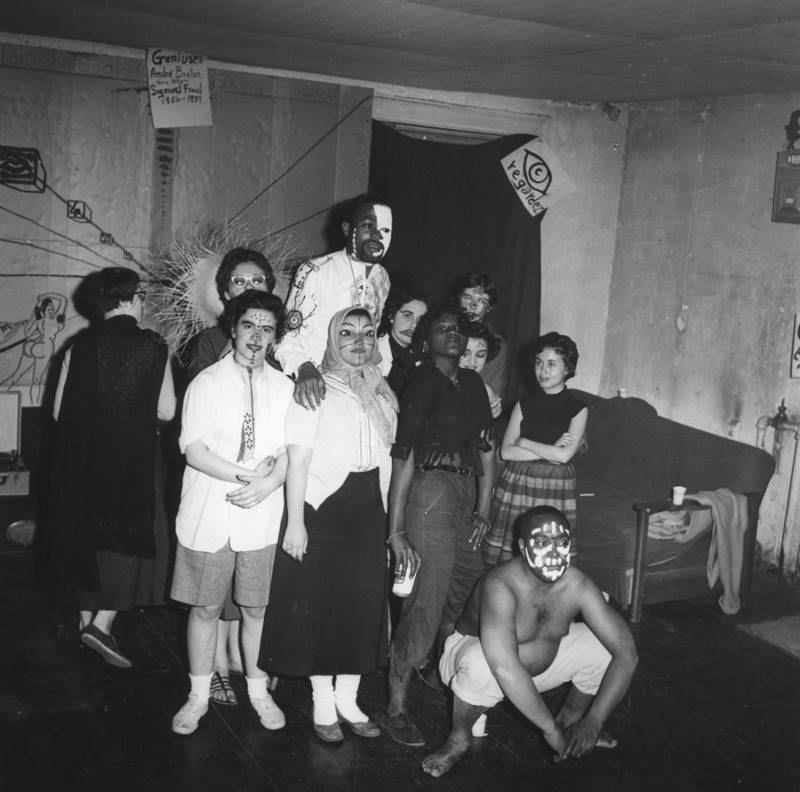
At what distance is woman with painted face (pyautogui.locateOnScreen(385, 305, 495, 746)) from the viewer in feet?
12.1

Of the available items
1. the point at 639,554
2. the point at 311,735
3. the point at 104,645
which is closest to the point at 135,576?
the point at 104,645

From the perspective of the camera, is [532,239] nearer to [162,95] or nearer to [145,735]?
[162,95]

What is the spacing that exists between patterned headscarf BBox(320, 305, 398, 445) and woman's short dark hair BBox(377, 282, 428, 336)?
1189 mm

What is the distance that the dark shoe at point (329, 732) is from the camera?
3.60 m

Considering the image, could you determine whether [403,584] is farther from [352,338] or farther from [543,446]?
[543,446]

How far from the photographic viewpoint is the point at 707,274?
20.6 feet

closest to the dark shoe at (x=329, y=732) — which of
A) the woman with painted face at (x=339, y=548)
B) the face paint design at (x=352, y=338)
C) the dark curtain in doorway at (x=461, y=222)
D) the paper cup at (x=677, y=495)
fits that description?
the woman with painted face at (x=339, y=548)

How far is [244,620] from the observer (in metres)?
3.62

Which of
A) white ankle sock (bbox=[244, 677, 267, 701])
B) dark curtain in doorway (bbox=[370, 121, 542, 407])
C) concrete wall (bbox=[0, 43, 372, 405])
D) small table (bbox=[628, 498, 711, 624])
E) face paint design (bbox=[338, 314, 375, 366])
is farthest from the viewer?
dark curtain in doorway (bbox=[370, 121, 542, 407])

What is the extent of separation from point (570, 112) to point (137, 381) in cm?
419

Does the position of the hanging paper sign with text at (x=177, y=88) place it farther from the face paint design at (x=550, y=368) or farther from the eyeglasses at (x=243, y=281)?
the face paint design at (x=550, y=368)

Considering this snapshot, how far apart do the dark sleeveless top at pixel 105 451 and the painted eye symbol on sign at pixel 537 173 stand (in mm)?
3589

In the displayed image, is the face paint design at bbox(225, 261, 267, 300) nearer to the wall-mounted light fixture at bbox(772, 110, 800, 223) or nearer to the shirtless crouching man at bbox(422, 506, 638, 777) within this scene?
the shirtless crouching man at bbox(422, 506, 638, 777)

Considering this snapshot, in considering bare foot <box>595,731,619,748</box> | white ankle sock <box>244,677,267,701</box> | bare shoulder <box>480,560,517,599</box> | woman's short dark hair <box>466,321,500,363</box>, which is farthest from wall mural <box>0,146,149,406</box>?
bare foot <box>595,731,619,748</box>
